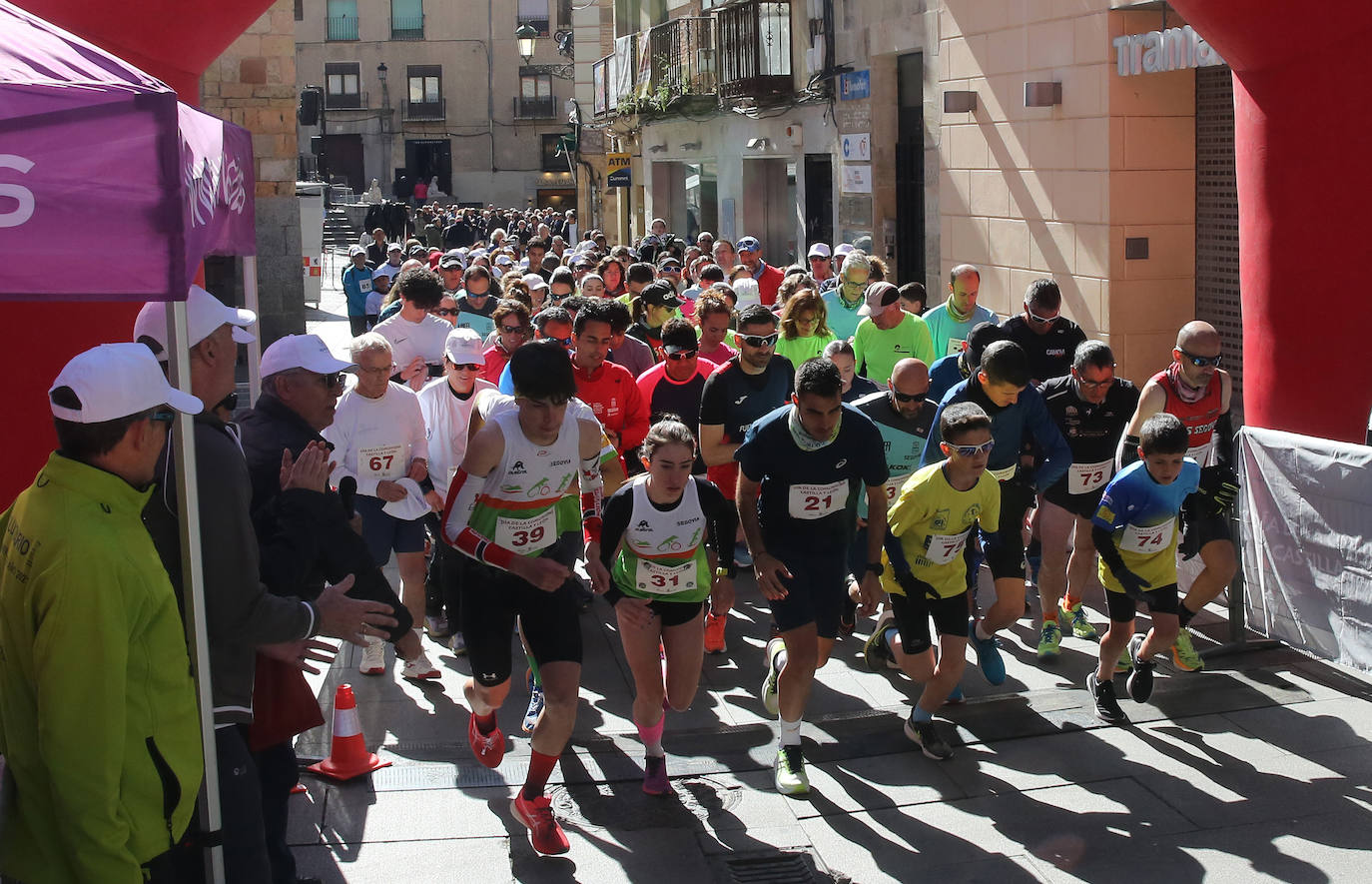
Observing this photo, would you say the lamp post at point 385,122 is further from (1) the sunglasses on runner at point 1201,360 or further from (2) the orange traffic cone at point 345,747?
(2) the orange traffic cone at point 345,747

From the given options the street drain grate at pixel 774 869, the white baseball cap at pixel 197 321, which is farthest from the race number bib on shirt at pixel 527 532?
the street drain grate at pixel 774 869

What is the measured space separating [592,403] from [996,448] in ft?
7.31

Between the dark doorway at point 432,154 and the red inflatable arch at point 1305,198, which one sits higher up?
the dark doorway at point 432,154

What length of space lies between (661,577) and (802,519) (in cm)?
67

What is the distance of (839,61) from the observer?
18688 millimetres

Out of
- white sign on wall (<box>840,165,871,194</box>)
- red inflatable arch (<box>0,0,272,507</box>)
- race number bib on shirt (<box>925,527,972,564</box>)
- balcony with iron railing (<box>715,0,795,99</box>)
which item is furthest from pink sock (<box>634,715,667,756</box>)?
balcony with iron railing (<box>715,0,795,99</box>)

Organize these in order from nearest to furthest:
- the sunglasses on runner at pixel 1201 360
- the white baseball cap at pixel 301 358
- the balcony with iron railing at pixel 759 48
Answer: the white baseball cap at pixel 301 358
the sunglasses on runner at pixel 1201 360
the balcony with iron railing at pixel 759 48

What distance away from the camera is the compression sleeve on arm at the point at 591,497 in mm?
5809

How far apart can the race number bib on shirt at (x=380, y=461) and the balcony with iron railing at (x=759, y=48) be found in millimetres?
14706

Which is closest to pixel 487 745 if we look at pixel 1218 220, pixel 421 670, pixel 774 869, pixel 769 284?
pixel 774 869

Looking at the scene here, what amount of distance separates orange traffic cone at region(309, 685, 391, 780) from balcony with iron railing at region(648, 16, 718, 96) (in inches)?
737

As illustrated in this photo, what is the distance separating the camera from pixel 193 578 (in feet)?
12.3

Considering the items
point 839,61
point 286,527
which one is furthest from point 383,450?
point 839,61

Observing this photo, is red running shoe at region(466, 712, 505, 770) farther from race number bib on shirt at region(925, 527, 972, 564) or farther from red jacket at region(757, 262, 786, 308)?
red jacket at region(757, 262, 786, 308)
